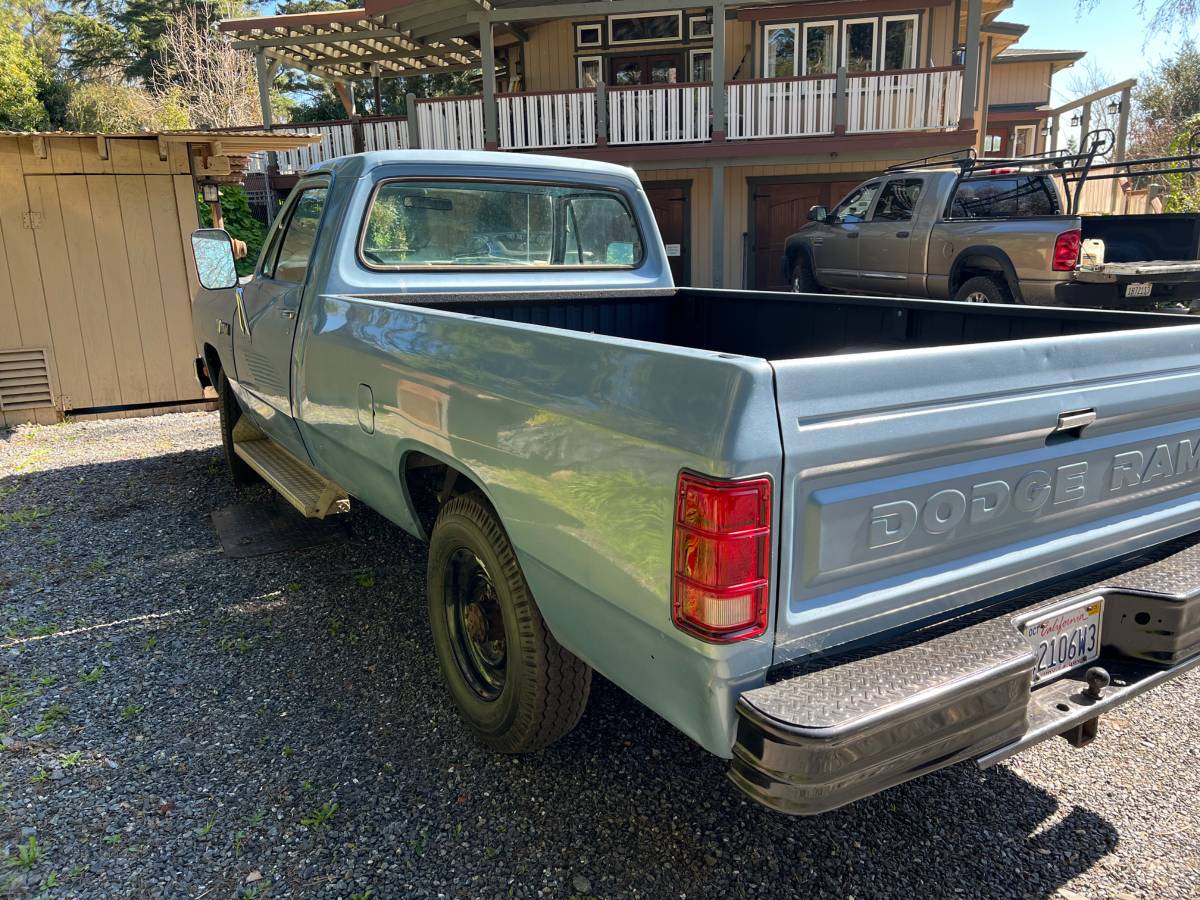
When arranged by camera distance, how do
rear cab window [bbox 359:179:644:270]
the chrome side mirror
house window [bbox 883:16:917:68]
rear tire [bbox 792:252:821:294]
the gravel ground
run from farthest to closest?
house window [bbox 883:16:917:68] < rear tire [bbox 792:252:821:294] < the chrome side mirror < rear cab window [bbox 359:179:644:270] < the gravel ground

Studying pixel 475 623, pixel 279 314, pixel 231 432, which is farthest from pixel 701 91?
pixel 475 623

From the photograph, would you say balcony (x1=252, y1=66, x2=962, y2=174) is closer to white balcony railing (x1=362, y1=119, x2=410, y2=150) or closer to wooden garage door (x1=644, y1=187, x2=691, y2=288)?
white balcony railing (x1=362, y1=119, x2=410, y2=150)

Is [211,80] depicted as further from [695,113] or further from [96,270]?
[96,270]

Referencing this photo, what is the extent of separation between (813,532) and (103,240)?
27.2ft

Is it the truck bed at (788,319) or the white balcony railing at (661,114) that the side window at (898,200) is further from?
the truck bed at (788,319)

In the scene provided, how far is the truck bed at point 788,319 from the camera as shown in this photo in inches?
124

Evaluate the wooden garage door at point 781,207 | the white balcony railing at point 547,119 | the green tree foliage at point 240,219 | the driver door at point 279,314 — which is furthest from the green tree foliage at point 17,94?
the driver door at point 279,314

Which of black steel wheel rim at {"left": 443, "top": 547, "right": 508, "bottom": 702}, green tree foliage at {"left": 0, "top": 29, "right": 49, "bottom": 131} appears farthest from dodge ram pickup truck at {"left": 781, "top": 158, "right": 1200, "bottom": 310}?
green tree foliage at {"left": 0, "top": 29, "right": 49, "bottom": 131}

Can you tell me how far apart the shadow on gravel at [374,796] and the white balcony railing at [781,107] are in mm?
12542

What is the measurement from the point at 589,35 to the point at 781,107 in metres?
4.55

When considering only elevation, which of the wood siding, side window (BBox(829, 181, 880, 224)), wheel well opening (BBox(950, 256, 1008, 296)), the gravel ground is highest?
the wood siding

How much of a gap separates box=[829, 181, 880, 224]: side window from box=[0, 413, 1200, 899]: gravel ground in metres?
8.98

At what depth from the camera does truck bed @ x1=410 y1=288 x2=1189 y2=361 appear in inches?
124

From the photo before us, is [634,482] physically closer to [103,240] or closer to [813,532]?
[813,532]
